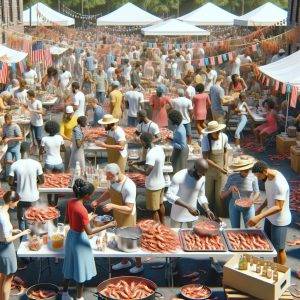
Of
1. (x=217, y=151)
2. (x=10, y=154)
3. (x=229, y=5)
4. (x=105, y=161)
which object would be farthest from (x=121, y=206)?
(x=229, y=5)

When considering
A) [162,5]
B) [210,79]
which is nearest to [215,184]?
[210,79]

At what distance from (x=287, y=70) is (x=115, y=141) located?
6284 millimetres

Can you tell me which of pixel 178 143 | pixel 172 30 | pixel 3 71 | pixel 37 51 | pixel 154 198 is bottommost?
pixel 154 198

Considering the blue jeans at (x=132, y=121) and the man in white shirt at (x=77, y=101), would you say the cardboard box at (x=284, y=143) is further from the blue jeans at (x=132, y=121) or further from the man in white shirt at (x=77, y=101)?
the man in white shirt at (x=77, y=101)

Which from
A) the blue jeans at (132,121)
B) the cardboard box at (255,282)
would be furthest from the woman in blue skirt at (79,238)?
the blue jeans at (132,121)

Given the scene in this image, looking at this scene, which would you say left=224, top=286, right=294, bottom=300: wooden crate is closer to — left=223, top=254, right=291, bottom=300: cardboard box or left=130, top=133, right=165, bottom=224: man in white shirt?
left=223, top=254, right=291, bottom=300: cardboard box

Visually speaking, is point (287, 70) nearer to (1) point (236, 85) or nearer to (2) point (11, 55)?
(1) point (236, 85)

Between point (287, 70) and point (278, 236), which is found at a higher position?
point (287, 70)

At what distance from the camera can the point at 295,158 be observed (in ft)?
49.1

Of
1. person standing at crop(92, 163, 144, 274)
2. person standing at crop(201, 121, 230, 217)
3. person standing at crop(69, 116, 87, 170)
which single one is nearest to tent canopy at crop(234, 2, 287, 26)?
person standing at crop(69, 116, 87, 170)

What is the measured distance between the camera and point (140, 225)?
28.2ft

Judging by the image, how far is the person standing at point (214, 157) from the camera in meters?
10.7

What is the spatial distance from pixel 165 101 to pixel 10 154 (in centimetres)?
455

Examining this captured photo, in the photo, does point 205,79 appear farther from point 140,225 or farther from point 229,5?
point 229,5
